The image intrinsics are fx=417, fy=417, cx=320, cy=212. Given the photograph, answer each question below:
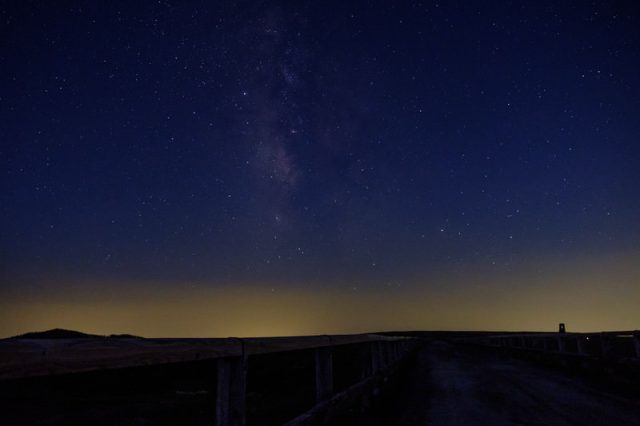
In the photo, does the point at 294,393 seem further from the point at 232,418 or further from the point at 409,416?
the point at 232,418

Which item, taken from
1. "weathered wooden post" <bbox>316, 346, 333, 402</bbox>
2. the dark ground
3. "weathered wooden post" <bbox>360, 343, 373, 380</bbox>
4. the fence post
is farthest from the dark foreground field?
the fence post

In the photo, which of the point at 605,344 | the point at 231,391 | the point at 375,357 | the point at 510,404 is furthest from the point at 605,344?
the point at 231,391

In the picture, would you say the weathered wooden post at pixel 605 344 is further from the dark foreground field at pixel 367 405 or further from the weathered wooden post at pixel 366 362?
the weathered wooden post at pixel 366 362

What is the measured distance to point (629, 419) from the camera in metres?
5.05

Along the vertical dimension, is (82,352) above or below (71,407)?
above

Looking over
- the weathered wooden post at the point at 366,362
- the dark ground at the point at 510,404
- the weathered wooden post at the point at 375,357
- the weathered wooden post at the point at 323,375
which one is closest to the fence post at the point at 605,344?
the dark ground at the point at 510,404

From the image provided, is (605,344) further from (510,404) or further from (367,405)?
(367,405)

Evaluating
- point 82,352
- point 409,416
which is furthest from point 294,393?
point 82,352

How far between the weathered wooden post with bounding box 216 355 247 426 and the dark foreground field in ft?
0.73

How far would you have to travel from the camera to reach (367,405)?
5777 millimetres

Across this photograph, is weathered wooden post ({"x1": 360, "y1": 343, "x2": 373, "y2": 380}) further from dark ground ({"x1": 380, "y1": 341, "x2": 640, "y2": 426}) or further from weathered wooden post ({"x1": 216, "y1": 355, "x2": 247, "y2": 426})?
weathered wooden post ({"x1": 216, "y1": 355, "x2": 247, "y2": 426})

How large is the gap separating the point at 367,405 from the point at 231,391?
159 inches

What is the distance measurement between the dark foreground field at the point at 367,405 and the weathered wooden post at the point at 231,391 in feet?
0.73

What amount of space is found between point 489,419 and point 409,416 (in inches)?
38.9
